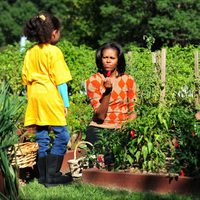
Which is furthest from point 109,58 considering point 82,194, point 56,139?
point 82,194

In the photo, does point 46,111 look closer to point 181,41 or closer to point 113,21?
point 181,41

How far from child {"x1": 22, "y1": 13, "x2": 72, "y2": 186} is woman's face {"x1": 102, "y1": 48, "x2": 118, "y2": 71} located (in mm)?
488

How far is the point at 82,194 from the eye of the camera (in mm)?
6102

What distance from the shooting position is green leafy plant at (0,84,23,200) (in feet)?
17.1

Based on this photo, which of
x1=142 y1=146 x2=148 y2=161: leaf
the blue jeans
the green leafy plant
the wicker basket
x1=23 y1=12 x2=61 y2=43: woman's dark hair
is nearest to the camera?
the green leafy plant

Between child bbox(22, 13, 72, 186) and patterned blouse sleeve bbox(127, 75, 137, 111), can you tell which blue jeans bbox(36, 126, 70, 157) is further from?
patterned blouse sleeve bbox(127, 75, 137, 111)

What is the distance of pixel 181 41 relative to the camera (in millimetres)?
36688

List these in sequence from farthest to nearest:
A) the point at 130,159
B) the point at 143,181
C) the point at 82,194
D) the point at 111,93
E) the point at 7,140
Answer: the point at 111,93, the point at 130,159, the point at 143,181, the point at 82,194, the point at 7,140

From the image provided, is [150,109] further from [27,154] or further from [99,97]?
[27,154]

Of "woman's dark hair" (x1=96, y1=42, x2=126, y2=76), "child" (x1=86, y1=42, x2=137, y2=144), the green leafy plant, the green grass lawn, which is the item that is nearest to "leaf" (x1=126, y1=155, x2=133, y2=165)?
the green grass lawn

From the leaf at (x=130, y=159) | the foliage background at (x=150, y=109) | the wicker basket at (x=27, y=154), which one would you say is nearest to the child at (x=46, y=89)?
the wicker basket at (x=27, y=154)

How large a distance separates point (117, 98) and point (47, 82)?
30.4 inches

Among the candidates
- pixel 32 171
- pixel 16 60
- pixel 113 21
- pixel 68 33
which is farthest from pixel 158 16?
pixel 32 171

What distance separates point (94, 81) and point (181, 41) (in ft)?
98.7
